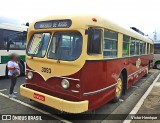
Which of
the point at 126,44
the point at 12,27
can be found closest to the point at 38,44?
the point at 126,44

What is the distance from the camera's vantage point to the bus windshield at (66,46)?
597cm

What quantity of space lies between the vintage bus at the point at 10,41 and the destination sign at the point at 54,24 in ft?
18.6

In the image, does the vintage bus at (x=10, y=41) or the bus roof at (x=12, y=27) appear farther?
the bus roof at (x=12, y=27)

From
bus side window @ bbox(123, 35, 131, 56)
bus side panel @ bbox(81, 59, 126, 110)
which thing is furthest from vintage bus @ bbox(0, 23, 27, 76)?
bus side panel @ bbox(81, 59, 126, 110)

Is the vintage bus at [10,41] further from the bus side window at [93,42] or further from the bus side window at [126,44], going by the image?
the bus side window at [93,42]

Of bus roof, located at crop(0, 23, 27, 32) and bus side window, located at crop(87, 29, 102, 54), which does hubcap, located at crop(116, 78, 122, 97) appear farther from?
bus roof, located at crop(0, 23, 27, 32)

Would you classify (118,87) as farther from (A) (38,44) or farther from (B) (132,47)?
(A) (38,44)

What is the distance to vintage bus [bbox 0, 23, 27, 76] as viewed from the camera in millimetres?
12305

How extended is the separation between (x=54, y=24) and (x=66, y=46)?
0.69m

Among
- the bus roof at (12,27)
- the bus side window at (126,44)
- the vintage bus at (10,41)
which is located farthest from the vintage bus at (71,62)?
the bus roof at (12,27)

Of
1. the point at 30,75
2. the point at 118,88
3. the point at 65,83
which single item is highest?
the point at 30,75

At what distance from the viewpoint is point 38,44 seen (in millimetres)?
6852

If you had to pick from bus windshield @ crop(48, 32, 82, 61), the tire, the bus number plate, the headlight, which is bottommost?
the tire

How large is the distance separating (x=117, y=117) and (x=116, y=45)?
7.14 feet
